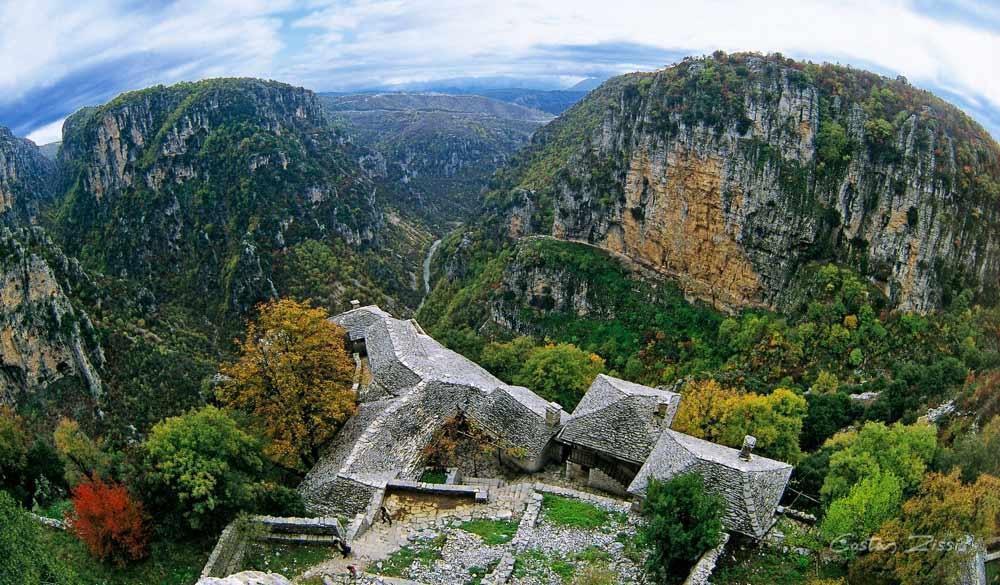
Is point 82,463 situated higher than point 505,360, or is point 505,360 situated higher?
point 82,463

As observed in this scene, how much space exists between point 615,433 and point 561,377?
36.2 feet

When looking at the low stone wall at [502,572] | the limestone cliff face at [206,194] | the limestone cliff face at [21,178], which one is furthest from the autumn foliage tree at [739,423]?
the limestone cliff face at [21,178]

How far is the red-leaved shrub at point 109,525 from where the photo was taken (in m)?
18.1

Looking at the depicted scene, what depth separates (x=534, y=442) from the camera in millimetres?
25766

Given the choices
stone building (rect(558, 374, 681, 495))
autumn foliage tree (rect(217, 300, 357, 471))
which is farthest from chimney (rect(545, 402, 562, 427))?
autumn foliage tree (rect(217, 300, 357, 471))

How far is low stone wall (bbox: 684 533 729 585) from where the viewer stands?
1759cm

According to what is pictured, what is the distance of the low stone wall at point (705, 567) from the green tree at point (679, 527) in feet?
0.63

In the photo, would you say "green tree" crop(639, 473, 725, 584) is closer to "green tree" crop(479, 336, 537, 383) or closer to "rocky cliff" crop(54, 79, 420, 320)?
"green tree" crop(479, 336, 537, 383)

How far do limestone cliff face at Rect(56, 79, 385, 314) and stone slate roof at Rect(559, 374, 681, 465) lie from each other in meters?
81.8

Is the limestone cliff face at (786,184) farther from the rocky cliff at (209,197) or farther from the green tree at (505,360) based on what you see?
the rocky cliff at (209,197)

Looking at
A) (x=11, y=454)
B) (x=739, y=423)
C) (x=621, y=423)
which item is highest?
(x=11, y=454)

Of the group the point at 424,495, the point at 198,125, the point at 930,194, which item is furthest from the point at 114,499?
the point at 198,125

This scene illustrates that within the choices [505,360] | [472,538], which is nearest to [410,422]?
[472,538]

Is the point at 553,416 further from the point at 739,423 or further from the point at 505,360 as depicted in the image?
the point at 505,360
